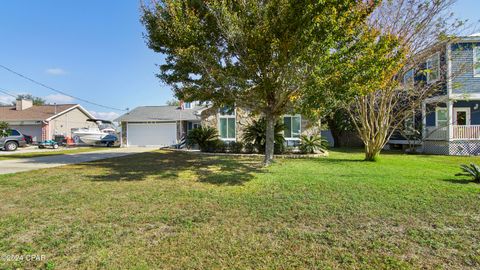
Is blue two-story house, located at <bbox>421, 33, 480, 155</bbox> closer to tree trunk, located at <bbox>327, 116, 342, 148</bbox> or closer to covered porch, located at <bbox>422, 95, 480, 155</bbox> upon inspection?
covered porch, located at <bbox>422, 95, 480, 155</bbox>

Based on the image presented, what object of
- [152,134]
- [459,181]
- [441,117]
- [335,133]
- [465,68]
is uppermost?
[465,68]

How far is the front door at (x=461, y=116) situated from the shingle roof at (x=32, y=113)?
3593cm

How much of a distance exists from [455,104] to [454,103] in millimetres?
211

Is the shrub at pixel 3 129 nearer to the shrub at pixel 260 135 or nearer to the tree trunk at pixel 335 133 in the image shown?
the shrub at pixel 260 135

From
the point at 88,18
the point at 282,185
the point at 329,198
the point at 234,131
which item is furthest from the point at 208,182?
the point at 88,18

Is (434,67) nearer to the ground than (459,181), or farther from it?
farther from it

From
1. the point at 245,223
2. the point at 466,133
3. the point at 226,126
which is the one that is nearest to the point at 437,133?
the point at 466,133

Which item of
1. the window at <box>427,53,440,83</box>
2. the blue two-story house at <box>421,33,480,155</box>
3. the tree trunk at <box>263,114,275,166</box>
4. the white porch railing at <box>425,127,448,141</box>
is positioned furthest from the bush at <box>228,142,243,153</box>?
the white porch railing at <box>425,127,448,141</box>

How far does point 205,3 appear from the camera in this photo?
848cm

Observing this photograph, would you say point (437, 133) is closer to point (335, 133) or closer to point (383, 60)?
point (335, 133)

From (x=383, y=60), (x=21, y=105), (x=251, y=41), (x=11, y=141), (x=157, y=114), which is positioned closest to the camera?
(x=383, y=60)

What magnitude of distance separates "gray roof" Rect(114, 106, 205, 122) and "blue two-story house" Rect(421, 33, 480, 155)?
18.3 metres

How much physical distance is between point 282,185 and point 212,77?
4.34 meters

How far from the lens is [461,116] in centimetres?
1692
